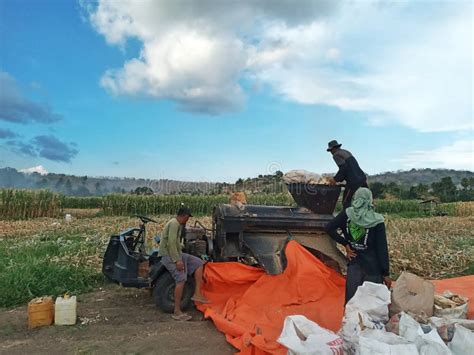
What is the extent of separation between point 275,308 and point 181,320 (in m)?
1.38

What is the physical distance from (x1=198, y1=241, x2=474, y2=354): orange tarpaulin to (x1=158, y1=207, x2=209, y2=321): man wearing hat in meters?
0.30

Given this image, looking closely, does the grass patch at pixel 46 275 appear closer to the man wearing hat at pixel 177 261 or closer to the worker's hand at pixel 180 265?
the man wearing hat at pixel 177 261

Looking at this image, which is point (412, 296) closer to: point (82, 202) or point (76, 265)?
point (76, 265)

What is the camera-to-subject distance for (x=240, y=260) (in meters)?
6.68

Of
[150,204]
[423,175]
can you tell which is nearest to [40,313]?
[150,204]

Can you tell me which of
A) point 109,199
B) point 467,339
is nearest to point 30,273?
point 467,339

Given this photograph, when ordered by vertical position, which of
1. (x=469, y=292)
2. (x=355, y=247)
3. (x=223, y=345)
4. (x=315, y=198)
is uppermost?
(x=315, y=198)

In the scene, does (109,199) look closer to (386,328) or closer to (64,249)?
(64,249)

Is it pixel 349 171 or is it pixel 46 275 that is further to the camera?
pixel 46 275

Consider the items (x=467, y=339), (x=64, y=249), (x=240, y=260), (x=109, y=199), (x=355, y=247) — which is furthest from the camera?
(x=109, y=199)

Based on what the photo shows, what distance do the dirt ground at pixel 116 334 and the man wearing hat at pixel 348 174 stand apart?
3.01 metres

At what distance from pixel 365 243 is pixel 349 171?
220 centimetres

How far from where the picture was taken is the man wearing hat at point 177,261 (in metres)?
Result: 6.00

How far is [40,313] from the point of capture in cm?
568
